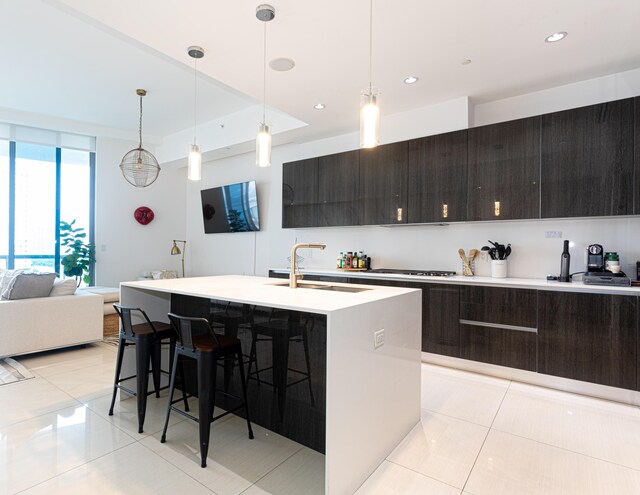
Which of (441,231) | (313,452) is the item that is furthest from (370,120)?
(441,231)

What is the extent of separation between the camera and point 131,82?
4.37 meters

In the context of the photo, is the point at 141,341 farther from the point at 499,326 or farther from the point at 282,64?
the point at 499,326

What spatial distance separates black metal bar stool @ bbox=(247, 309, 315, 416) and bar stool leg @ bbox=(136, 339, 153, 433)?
0.69 meters

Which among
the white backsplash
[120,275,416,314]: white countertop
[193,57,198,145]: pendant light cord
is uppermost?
[193,57,198,145]: pendant light cord

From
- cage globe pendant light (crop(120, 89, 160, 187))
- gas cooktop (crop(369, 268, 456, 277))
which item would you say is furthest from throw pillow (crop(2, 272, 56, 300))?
gas cooktop (crop(369, 268, 456, 277))

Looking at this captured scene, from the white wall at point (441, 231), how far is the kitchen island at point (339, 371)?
71.0 inches

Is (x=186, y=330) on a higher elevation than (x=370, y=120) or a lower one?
lower

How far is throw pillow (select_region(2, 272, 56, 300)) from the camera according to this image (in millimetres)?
3650

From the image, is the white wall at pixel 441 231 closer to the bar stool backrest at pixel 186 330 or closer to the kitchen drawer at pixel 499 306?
the kitchen drawer at pixel 499 306

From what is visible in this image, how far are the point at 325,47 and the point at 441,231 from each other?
229 centimetres

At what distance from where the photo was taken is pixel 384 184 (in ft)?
13.4

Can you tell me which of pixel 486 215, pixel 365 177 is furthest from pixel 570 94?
pixel 365 177

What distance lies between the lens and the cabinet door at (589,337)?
259 centimetres

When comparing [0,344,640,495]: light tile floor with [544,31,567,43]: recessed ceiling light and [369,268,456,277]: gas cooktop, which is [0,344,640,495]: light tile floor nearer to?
[369,268,456,277]: gas cooktop
